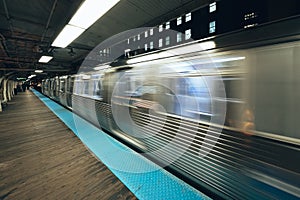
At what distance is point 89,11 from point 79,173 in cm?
259

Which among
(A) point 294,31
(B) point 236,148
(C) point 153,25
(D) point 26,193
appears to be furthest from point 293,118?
(D) point 26,193

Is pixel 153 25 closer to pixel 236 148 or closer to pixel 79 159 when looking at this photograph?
pixel 236 148

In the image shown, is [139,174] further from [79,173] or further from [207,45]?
[207,45]

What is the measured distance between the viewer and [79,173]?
2.44m

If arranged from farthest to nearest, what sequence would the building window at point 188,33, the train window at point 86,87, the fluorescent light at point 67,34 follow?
the building window at point 188,33 < the train window at point 86,87 < the fluorescent light at point 67,34

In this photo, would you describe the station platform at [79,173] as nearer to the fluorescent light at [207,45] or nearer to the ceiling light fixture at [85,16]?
the fluorescent light at [207,45]

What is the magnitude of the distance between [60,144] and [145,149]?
7.20 feet

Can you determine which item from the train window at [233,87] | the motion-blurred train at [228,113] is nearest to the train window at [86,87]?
the motion-blurred train at [228,113]

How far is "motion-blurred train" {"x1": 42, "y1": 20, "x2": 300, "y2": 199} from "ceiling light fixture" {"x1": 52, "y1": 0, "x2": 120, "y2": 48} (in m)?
1.08

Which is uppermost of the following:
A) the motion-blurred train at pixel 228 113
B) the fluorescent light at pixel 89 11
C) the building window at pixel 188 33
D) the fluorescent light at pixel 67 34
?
the building window at pixel 188 33

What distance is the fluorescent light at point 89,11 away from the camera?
6.33 feet

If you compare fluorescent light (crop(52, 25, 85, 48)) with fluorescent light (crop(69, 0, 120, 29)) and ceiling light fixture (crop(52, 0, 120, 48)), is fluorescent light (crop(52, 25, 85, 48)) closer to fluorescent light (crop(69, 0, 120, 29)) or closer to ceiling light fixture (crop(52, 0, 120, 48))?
ceiling light fixture (crop(52, 0, 120, 48))

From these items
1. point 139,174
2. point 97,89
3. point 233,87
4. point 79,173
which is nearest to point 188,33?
point 97,89

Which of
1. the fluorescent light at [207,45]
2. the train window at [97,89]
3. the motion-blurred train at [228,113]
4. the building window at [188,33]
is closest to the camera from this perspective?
the motion-blurred train at [228,113]
